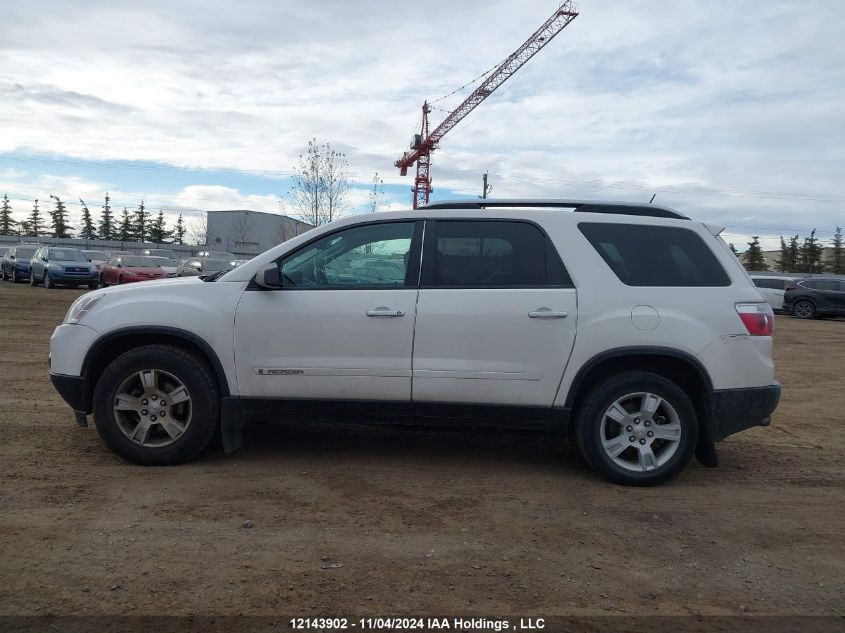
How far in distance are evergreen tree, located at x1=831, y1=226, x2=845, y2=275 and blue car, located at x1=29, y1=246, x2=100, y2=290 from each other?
216 ft

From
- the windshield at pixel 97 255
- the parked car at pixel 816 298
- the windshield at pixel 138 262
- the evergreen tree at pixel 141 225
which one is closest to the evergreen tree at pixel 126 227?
the evergreen tree at pixel 141 225

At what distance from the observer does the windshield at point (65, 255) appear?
2702cm

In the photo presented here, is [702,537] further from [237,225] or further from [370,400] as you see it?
[237,225]

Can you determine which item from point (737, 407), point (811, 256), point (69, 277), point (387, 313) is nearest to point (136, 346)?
point (387, 313)

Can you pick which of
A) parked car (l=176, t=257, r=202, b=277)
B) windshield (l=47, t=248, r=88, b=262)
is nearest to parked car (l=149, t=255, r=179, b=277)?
parked car (l=176, t=257, r=202, b=277)

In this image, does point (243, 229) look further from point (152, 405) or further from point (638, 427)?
point (638, 427)

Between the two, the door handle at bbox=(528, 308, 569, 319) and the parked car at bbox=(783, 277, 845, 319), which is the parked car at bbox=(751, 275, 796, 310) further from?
the door handle at bbox=(528, 308, 569, 319)

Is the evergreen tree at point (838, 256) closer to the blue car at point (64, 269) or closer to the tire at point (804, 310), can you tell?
the tire at point (804, 310)

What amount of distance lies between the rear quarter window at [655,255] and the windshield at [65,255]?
26503 mm

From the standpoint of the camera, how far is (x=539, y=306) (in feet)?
15.4

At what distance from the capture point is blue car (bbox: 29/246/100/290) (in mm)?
26516

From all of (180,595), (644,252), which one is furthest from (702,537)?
(180,595)

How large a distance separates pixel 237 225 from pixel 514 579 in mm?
69949

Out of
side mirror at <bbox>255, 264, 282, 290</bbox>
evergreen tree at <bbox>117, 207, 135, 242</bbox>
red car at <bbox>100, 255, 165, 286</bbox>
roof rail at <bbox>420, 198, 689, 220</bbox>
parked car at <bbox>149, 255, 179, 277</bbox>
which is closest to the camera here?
side mirror at <bbox>255, 264, 282, 290</bbox>
